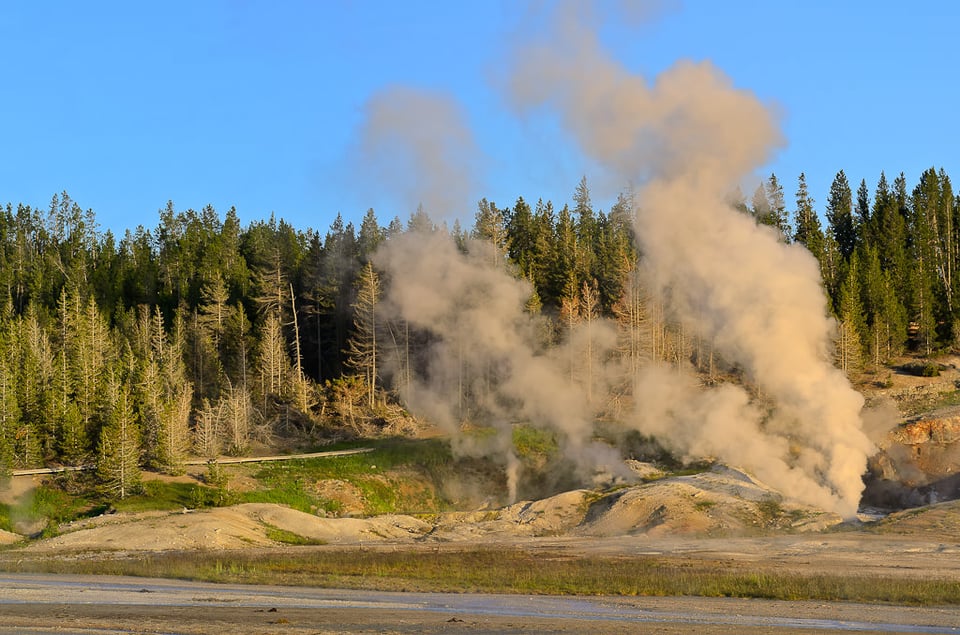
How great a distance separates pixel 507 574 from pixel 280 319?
69.2 meters

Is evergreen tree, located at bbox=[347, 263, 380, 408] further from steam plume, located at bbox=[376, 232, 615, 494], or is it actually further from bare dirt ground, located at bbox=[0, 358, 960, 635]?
bare dirt ground, located at bbox=[0, 358, 960, 635]

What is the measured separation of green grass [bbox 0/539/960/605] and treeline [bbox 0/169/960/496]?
65.0 ft

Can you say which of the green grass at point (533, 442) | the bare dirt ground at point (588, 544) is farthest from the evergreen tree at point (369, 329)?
the bare dirt ground at point (588, 544)

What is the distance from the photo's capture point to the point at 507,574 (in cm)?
3900

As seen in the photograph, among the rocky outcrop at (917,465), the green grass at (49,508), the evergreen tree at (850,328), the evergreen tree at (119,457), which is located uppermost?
the evergreen tree at (850,328)

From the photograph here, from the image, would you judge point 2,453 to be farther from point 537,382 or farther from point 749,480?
point 749,480

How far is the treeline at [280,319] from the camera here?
72312 millimetres

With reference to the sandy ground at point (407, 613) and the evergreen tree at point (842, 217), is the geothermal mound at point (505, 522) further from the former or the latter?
the evergreen tree at point (842, 217)

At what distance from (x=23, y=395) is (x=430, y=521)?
33.9 meters

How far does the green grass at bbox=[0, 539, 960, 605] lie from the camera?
3341 cm

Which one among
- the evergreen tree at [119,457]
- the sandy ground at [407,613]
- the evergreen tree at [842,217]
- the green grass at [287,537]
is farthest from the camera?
the evergreen tree at [842,217]

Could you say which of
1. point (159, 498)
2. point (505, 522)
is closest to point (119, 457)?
point (159, 498)

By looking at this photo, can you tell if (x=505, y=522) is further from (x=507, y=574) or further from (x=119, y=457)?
(x=119, y=457)

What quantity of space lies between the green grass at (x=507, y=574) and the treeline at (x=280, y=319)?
19820 millimetres
